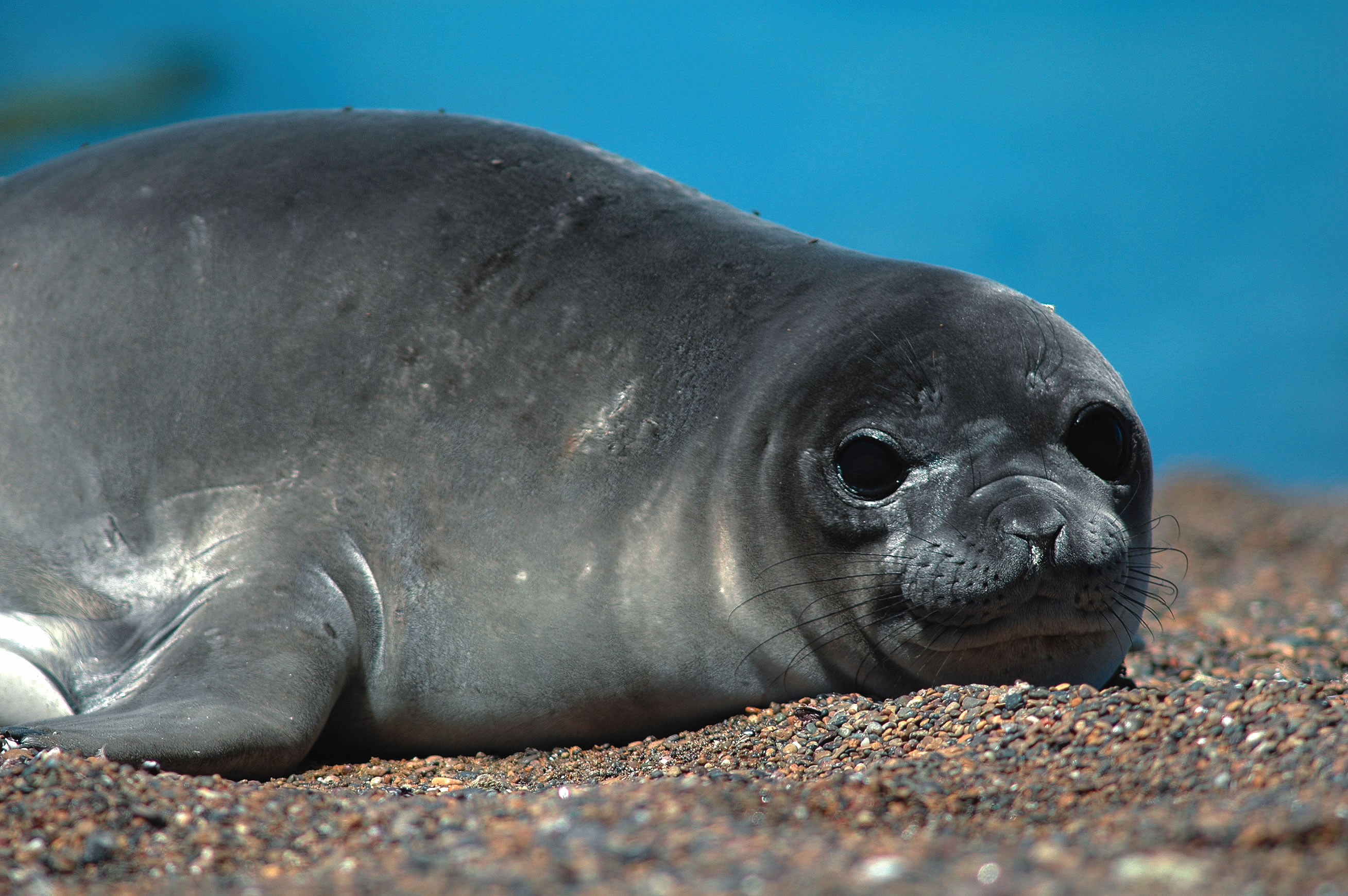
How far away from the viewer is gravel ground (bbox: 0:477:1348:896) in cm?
154

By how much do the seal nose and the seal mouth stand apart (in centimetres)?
15

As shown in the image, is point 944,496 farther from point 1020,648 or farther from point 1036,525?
point 1020,648

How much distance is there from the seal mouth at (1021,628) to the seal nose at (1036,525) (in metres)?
0.15

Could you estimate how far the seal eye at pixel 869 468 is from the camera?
315 cm

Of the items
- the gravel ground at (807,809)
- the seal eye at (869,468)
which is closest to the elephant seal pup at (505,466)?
the seal eye at (869,468)

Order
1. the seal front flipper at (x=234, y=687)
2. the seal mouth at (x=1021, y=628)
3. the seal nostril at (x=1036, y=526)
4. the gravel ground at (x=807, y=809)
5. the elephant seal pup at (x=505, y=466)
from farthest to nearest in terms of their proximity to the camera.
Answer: the elephant seal pup at (x=505, y=466) → the seal mouth at (x=1021, y=628) → the seal nostril at (x=1036, y=526) → the seal front flipper at (x=234, y=687) → the gravel ground at (x=807, y=809)

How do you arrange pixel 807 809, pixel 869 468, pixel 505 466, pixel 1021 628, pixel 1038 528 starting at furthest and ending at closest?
1. pixel 505 466
2. pixel 869 468
3. pixel 1021 628
4. pixel 1038 528
5. pixel 807 809

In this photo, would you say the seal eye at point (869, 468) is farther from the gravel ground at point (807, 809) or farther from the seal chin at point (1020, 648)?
the gravel ground at point (807, 809)

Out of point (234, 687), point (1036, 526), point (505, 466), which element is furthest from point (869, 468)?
point (234, 687)

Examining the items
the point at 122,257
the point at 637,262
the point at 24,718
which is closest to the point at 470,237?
the point at 637,262

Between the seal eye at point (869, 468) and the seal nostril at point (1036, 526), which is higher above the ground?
the seal eye at point (869, 468)

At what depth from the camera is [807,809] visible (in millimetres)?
2148

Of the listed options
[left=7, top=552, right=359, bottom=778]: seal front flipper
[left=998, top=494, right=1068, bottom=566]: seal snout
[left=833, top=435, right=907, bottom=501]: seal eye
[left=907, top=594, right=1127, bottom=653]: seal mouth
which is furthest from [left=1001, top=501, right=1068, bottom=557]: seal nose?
[left=7, top=552, right=359, bottom=778]: seal front flipper

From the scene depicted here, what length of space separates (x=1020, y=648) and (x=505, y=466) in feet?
4.84
